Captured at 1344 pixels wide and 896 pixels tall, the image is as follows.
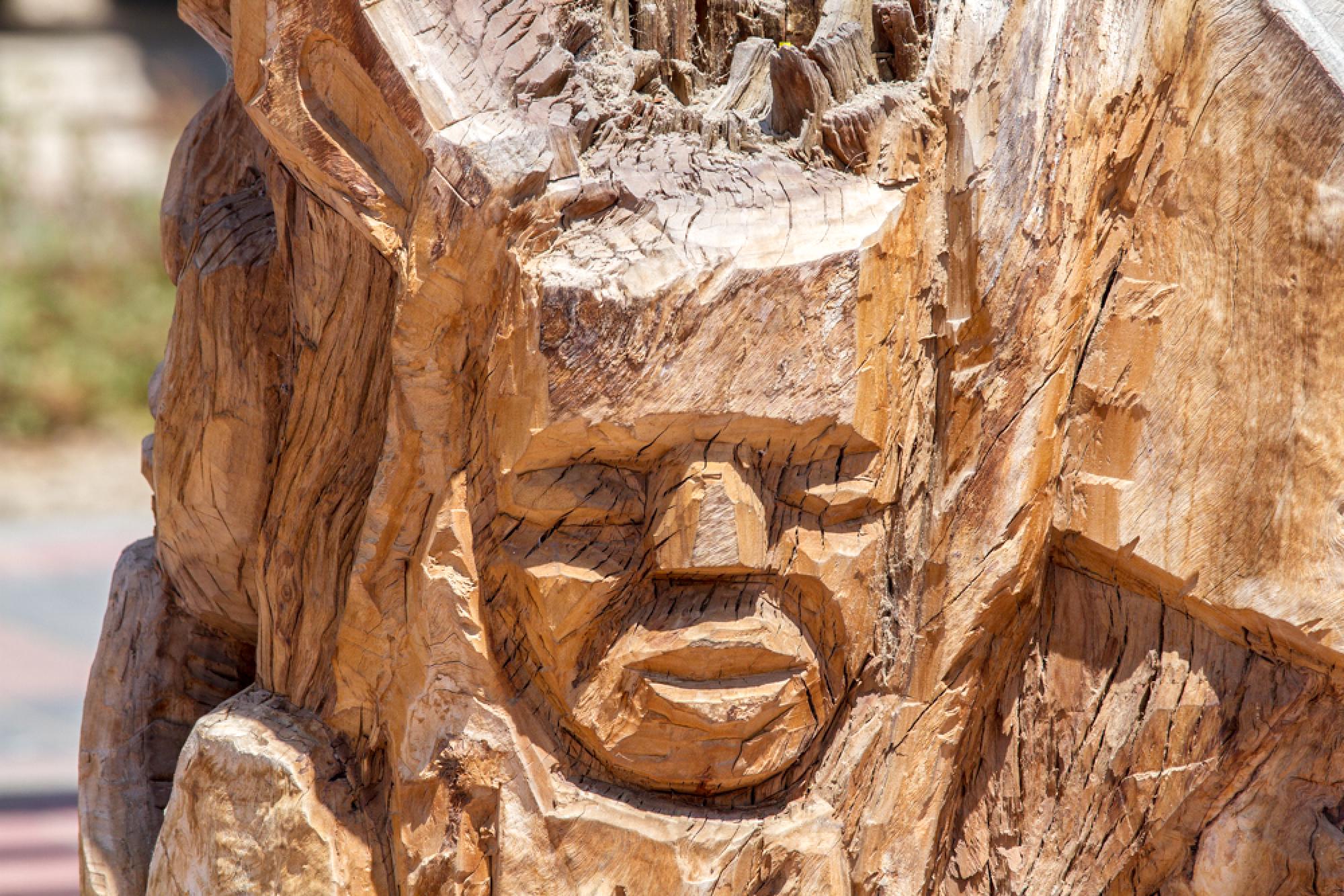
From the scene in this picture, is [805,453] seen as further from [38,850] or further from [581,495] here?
[38,850]

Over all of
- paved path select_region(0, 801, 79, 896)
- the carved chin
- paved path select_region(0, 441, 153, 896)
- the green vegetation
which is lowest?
paved path select_region(0, 441, 153, 896)

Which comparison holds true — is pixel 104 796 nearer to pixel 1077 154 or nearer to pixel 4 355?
pixel 1077 154

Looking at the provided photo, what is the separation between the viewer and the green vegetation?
647 cm

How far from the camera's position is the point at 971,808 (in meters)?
1.53

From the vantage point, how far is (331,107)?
1359 mm

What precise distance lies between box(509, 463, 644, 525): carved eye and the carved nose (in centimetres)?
4

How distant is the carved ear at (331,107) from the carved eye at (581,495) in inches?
11.2

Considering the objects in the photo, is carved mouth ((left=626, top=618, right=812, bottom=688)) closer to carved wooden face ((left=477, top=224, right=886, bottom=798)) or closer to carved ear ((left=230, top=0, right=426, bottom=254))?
carved wooden face ((left=477, top=224, right=886, bottom=798))

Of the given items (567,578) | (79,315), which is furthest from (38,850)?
(79,315)

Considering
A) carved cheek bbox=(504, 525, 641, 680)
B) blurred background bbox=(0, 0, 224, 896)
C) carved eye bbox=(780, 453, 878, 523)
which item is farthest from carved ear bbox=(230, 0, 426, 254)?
blurred background bbox=(0, 0, 224, 896)

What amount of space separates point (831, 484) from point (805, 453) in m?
0.04

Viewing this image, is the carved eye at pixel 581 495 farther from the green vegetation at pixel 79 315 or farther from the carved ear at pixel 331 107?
the green vegetation at pixel 79 315

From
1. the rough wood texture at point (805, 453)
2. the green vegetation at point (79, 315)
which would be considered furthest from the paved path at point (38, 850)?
the green vegetation at point (79, 315)

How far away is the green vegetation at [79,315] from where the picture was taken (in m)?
6.47
